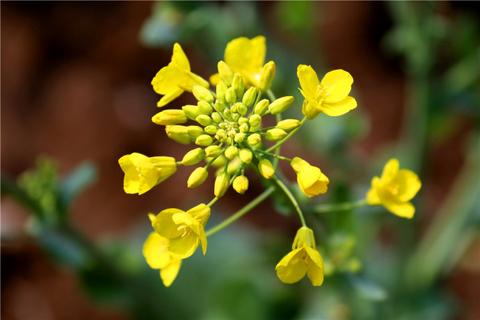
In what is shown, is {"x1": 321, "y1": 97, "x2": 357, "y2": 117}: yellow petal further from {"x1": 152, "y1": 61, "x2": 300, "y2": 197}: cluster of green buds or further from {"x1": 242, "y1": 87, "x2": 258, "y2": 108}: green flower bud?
{"x1": 242, "y1": 87, "x2": 258, "y2": 108}: green flower bud

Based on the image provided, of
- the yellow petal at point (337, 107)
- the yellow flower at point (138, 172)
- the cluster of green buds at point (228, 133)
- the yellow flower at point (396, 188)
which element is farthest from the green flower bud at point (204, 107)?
the yellow flower at point (396, 188)

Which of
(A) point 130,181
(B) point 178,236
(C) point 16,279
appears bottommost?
(C) point 16,279

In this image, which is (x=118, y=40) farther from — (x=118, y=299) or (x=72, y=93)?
(x=118, y=299)

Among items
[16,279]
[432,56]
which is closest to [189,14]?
[432,56]

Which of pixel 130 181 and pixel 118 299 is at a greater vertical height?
pixel 130 181

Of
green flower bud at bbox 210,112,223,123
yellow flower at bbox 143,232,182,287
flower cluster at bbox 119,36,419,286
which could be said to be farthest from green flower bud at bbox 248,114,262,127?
yellow flower at bbox 143,232,182,287

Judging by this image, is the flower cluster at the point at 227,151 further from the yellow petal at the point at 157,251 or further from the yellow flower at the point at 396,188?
the yellow flower at the point at 396,188

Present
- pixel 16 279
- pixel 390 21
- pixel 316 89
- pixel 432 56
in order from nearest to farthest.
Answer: pixel 316 89 < pixel 432 56 < pixel 16 279 < pixel 390 21
